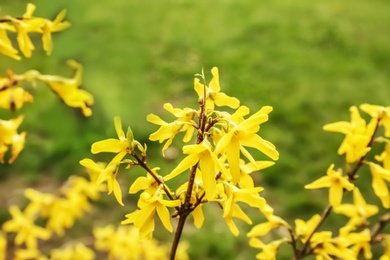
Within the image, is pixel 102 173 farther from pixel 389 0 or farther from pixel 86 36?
pixel 389 0

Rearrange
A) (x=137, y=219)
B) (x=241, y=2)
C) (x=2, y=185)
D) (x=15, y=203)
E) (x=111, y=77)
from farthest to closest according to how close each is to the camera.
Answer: (x=241, y=2) < (x=111, y=77) < (x=2, y=185) < (x=15, y=203) < (x=137, y=219)

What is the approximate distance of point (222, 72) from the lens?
4449 millimetres

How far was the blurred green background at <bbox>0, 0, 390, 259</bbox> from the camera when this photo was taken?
11.3 ft

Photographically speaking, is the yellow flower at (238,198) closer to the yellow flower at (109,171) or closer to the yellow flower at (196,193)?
the yellow flower at (196,193)

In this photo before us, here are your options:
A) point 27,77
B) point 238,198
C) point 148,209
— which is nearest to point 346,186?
point 238,198

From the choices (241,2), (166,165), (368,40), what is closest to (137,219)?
(166,165)

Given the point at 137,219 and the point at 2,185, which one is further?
the point at 2,185

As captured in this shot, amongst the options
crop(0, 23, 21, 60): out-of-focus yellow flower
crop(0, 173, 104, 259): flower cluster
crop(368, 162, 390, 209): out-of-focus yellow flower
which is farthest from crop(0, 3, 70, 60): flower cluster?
crop(0, 173, 104, 259): flower cluster

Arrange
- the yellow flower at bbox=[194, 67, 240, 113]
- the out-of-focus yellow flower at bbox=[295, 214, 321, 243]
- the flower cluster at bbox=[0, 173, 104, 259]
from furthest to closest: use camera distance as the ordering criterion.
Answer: the flower cluster at bbox=[0, 173, 104, 259], the out-of-focus yellow flower at bbox=[295, 214, 321, 243], the yellow flower at bbox=[194, 67, 240, 113]

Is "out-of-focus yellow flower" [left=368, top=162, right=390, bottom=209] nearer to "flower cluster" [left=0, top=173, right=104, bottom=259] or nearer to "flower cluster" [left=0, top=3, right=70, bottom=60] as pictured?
"flower cluster" [left=0, top=3, right=70, bottom=60]

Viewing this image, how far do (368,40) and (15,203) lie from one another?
11.0 feet

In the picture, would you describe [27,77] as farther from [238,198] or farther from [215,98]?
[238,198]

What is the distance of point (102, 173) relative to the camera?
36.1 inches

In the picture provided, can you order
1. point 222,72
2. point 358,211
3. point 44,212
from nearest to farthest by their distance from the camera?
point 358,211
point 44,212
point 222,72
